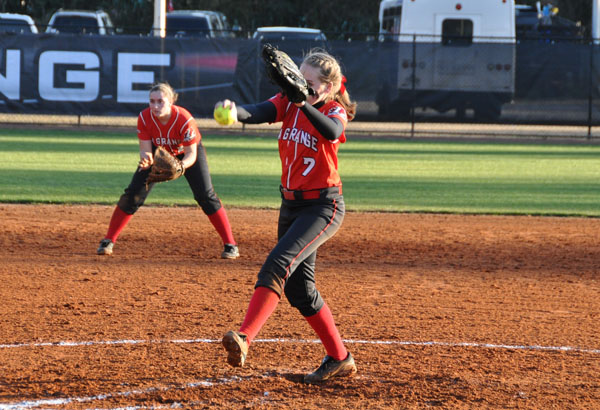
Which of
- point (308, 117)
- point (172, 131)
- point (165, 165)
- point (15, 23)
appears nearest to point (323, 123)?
point (308, 117)

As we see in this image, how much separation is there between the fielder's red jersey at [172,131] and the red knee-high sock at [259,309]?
133 inches

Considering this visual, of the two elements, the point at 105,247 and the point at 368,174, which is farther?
the point at 368,174

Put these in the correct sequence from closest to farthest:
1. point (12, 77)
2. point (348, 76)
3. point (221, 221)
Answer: point (221, 221), point (12, 77), point (348, 76)

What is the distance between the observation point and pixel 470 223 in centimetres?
1053

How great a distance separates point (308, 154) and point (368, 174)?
10107 mm

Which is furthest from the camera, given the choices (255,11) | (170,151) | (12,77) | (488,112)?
(255,11)

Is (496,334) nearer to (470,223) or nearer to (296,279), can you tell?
(296,279)

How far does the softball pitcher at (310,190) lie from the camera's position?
4637 millimetres

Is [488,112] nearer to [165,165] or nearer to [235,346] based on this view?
[165,165]

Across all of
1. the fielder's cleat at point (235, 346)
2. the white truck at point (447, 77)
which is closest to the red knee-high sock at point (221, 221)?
the fielder's cleat at point (235, 346)

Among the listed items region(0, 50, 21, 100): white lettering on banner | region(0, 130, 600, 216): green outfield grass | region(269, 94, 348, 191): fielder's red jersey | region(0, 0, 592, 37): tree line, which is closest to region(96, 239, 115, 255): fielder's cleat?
region(0, 130, 600, 216): green outfield grass

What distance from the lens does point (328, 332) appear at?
15.9 feet

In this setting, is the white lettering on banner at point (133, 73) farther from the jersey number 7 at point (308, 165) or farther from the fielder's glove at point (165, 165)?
the jersey number 7 at point (308, 165)

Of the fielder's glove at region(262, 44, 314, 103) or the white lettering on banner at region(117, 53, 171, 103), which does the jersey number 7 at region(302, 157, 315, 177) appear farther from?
the white lettering on banner at region(117, 53, 171, 103)
